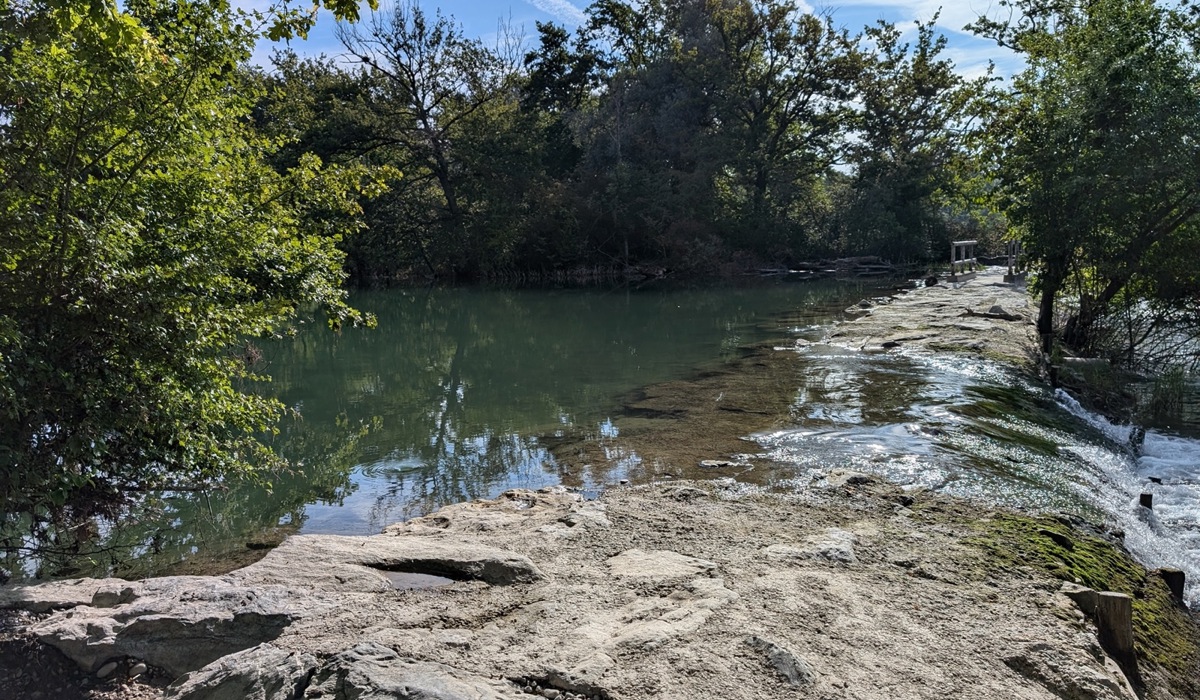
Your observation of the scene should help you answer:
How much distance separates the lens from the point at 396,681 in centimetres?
334

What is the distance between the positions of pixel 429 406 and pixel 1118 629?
10863 mm

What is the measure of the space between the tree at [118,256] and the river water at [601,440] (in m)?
0.99

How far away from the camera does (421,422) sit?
12.1m

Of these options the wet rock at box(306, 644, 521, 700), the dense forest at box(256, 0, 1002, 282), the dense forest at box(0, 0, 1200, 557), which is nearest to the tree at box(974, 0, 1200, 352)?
the dense forest at box(0, 0, 1200, 557)

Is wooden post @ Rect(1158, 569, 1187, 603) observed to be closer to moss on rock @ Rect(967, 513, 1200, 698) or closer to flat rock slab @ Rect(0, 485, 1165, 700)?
moss on rock @ Rect(967, 513, 1200, 698)

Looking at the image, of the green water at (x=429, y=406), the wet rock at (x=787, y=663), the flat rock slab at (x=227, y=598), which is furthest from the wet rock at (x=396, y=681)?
the green water at (x=429, y=406)

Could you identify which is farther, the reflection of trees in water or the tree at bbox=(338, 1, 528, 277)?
the tree at bbox=(338, 1, 528, 277)

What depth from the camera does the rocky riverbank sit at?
140 inches

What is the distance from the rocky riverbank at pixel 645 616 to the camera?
355 centimetres

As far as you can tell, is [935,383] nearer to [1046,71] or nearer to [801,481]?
[801,481]

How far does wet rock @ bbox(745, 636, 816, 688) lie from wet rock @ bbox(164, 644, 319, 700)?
2122mm

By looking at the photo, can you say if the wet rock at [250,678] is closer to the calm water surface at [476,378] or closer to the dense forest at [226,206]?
the dense forest at [226,206]

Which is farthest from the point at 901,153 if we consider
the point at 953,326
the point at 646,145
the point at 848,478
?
the point at 848,478

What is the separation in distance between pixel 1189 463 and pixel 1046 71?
8.27 metres
